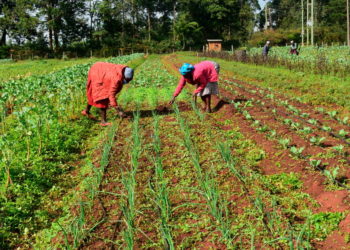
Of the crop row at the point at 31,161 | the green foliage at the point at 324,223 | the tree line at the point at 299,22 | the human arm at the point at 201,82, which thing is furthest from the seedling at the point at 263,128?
the tree line at the point at 299,22

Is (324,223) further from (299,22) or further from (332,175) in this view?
(299,22)

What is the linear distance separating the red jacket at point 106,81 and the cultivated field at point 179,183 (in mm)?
655

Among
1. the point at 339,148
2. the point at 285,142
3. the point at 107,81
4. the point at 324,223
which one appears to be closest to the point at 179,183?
the point at 324,223

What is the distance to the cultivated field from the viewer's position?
114 inches

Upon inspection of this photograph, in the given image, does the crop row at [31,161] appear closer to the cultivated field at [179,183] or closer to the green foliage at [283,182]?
the cultivated field at [179,183]

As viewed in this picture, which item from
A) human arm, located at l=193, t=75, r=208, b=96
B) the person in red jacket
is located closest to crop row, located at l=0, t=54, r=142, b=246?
the person in red jacket

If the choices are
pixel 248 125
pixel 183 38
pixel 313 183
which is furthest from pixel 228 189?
pixel 183 38

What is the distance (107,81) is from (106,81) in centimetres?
2

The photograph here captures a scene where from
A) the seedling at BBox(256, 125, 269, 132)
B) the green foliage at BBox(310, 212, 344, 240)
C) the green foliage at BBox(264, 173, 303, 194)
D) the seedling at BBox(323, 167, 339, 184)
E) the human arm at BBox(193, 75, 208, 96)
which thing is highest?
the human arm at BBox(193, 75, 208, 96)

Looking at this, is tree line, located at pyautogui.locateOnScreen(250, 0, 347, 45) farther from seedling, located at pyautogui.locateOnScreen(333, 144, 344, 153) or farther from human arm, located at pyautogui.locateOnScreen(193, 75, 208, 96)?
seedling, located at pyautogui.locateOnScreen(333, 144, 344, 153)

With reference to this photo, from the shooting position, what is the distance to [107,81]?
6.25m

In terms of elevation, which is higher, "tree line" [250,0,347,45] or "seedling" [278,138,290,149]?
"tree line" [250,0,347,45]

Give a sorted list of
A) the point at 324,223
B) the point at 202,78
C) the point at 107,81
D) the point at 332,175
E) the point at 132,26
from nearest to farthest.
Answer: the point at 324,223, the point at 332,175, the point at 107,81, the point at 202,78, the point at 132,26

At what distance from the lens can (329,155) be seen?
4.31 meters
